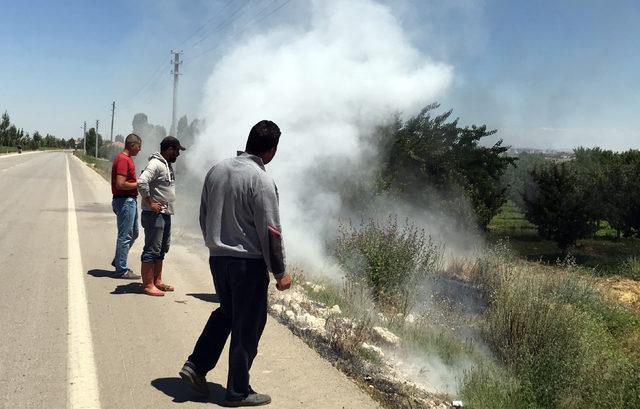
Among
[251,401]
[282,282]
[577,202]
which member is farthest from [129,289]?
[577,202]

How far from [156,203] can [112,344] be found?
165 centimetres

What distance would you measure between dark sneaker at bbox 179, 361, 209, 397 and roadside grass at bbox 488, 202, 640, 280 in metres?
11.7

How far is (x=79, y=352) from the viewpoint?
4.05m

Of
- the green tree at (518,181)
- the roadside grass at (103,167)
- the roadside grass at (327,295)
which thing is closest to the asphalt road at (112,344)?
the roadside grass at (327,295)

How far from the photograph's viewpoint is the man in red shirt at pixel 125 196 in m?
6.09

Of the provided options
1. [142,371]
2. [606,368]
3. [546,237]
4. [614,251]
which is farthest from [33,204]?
[614,251]

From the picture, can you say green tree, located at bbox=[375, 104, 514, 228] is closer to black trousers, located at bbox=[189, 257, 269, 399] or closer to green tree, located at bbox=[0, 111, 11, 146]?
black trousers, located at bbox=[189, 257, 269, 399]

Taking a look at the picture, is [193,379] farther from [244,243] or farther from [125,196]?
[125,196]

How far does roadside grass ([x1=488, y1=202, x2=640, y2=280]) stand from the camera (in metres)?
15.1

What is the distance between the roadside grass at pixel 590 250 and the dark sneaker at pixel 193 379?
1169cm

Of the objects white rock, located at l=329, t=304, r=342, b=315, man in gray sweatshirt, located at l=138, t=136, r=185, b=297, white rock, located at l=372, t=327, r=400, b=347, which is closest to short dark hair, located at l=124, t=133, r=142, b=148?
man in gray sweatshirt, located at l=138, t=136, r=185, b=297

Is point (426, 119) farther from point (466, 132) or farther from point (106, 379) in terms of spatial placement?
point (106, 379)

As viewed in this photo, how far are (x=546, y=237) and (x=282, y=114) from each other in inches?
416

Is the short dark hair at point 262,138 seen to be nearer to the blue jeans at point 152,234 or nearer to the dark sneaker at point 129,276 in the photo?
the blue jeans at point 152,234
